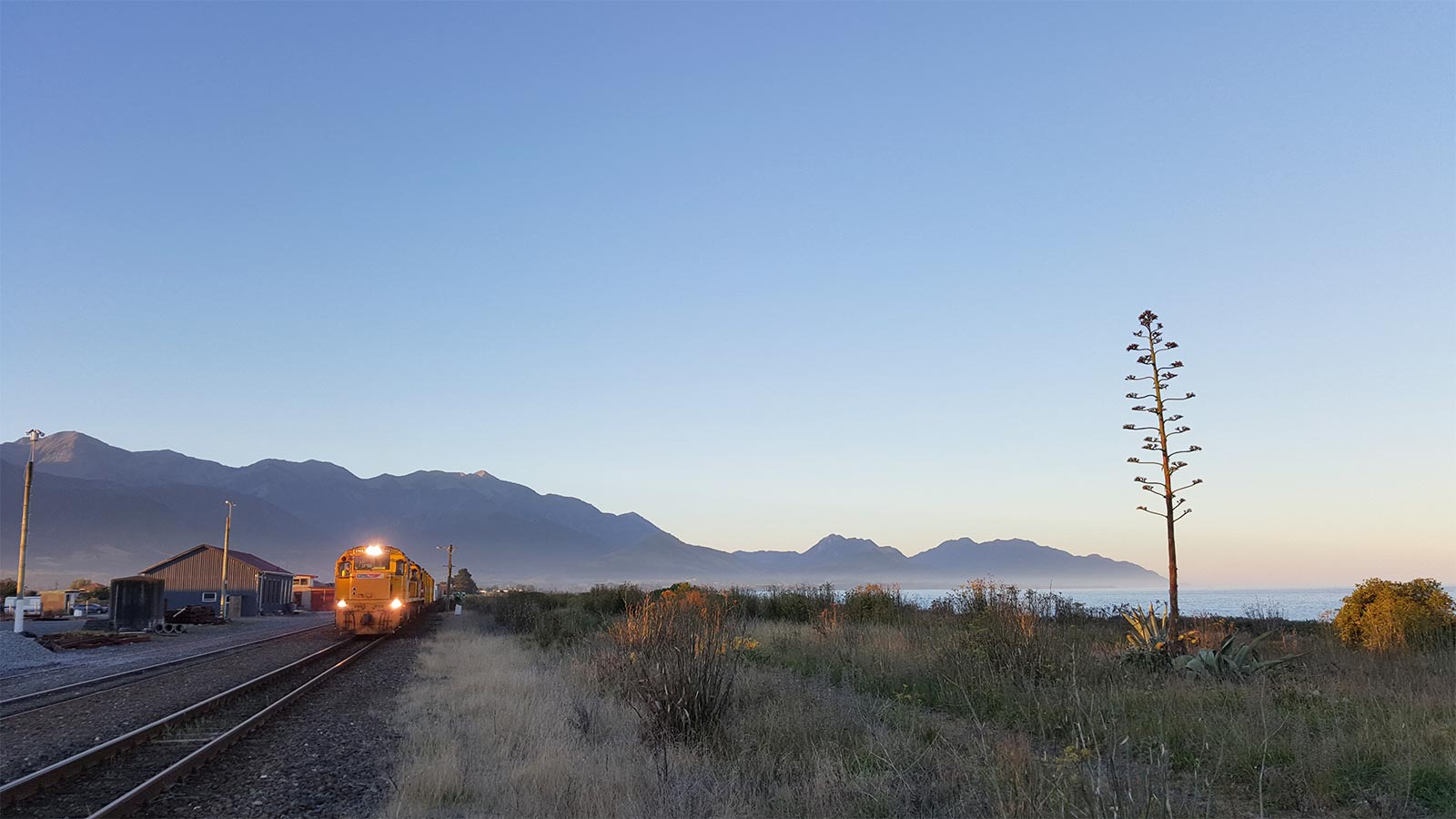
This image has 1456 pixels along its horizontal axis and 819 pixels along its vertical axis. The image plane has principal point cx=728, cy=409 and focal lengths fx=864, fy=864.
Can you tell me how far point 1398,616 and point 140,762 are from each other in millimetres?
20080

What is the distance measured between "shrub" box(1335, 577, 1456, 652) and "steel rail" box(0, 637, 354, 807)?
19.7m

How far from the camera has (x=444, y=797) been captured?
26.9ft

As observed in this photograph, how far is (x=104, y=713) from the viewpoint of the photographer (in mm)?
14070

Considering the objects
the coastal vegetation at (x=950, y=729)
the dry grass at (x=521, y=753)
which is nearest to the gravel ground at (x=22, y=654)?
the dry grass at (x=521, y=753)

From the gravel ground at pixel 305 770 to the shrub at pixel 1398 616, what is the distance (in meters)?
16.7

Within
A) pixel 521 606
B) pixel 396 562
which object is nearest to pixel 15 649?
pixel 396 562

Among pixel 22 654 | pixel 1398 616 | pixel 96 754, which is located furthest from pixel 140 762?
pixel 22 654

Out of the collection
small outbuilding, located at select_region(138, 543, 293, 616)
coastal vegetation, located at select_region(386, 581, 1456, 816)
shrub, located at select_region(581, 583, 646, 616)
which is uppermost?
coastal vegetation, located at select_region(386, 581, 1456, 816)

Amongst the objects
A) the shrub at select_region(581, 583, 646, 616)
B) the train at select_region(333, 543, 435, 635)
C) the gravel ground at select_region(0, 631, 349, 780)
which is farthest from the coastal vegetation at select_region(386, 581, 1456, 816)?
the train at select_region(333, 543, 435, 635)

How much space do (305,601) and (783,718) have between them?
275 ft

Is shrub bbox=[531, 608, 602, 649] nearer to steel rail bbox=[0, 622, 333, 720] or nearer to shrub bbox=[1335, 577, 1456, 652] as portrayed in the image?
steel rail bbox=[0, 622, 333, 720]

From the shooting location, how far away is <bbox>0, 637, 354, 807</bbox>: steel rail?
8.56 metres

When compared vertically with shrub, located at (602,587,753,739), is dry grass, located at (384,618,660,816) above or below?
below

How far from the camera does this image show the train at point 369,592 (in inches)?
1325
